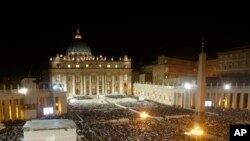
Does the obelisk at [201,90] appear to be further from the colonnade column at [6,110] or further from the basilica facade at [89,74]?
the basilica facade at [89,74]

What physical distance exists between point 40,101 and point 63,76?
39366 millimetres

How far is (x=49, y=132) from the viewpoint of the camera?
1917 cm

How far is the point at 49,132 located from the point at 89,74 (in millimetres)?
65166

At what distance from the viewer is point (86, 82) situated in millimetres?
83438

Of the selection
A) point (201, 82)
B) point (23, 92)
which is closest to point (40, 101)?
point (23, 92)

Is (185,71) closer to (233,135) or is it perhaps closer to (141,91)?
(141,91)

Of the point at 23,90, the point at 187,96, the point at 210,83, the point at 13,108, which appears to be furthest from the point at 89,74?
the point at 13,108

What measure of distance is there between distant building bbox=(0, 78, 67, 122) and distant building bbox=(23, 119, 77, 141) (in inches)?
810

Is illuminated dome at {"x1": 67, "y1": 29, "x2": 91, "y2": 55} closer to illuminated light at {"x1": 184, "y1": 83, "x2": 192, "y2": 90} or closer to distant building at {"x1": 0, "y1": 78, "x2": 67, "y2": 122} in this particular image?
illuminated light at {"x1": 184, "y1": 83, "x2": 192, "y2": 90}

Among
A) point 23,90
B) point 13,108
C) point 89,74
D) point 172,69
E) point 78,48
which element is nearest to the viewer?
point 13,108

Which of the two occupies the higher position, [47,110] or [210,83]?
[210,83]

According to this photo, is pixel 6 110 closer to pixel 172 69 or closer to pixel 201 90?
pixel 201 90

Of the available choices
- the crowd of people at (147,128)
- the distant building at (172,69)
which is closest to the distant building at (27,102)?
the crowd of people at (147,128)

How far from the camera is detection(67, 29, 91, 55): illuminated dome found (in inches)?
3619
